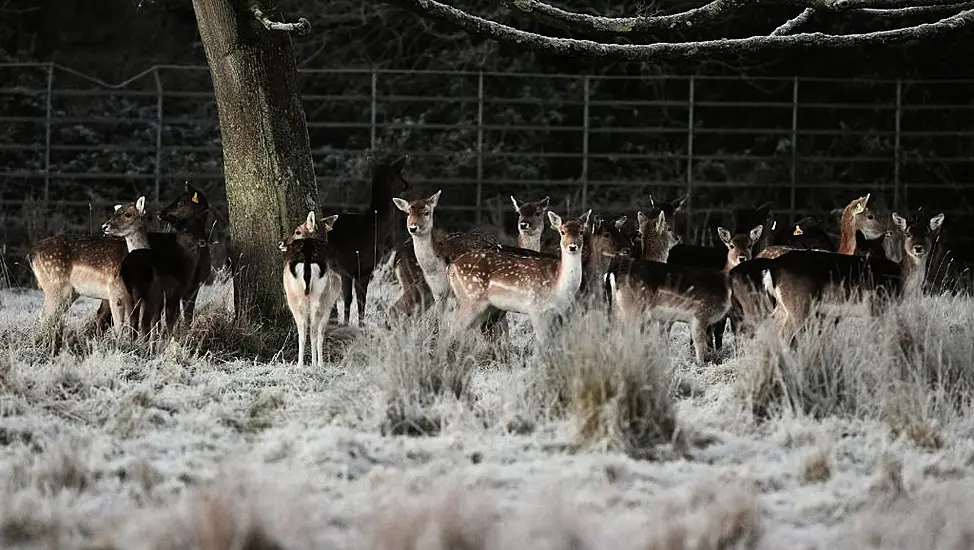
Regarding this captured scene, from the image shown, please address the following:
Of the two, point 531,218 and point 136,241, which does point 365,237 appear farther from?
point 136,241

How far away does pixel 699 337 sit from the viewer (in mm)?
11500

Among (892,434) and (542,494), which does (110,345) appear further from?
(892,434)

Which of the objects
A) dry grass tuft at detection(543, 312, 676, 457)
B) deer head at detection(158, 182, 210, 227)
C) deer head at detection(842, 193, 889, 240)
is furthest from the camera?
deer head at detection(842, 193, 889, 240)

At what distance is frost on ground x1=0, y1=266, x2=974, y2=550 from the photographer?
681 centimetres

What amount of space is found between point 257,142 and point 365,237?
221cm

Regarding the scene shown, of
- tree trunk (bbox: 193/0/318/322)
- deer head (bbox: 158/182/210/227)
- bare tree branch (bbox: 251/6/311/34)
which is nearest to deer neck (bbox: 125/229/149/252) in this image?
deer head (bbox: 158/182/210/227)

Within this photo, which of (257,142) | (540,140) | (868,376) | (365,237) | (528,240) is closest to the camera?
(868,376)

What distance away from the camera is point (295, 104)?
1216 centimetres

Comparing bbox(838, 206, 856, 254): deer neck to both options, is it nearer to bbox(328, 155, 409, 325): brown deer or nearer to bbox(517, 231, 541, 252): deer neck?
bbox(517, 231, 541, 252): deer neck

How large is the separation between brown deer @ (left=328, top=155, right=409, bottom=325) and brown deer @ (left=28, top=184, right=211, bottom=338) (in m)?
1.20

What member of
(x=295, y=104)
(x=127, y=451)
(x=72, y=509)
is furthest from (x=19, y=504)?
(x=295, y=104)

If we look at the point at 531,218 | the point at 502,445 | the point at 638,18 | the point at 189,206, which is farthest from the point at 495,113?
the point at 502,445

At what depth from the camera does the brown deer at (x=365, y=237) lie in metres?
13.5

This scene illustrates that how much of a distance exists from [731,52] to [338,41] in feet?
46.7
